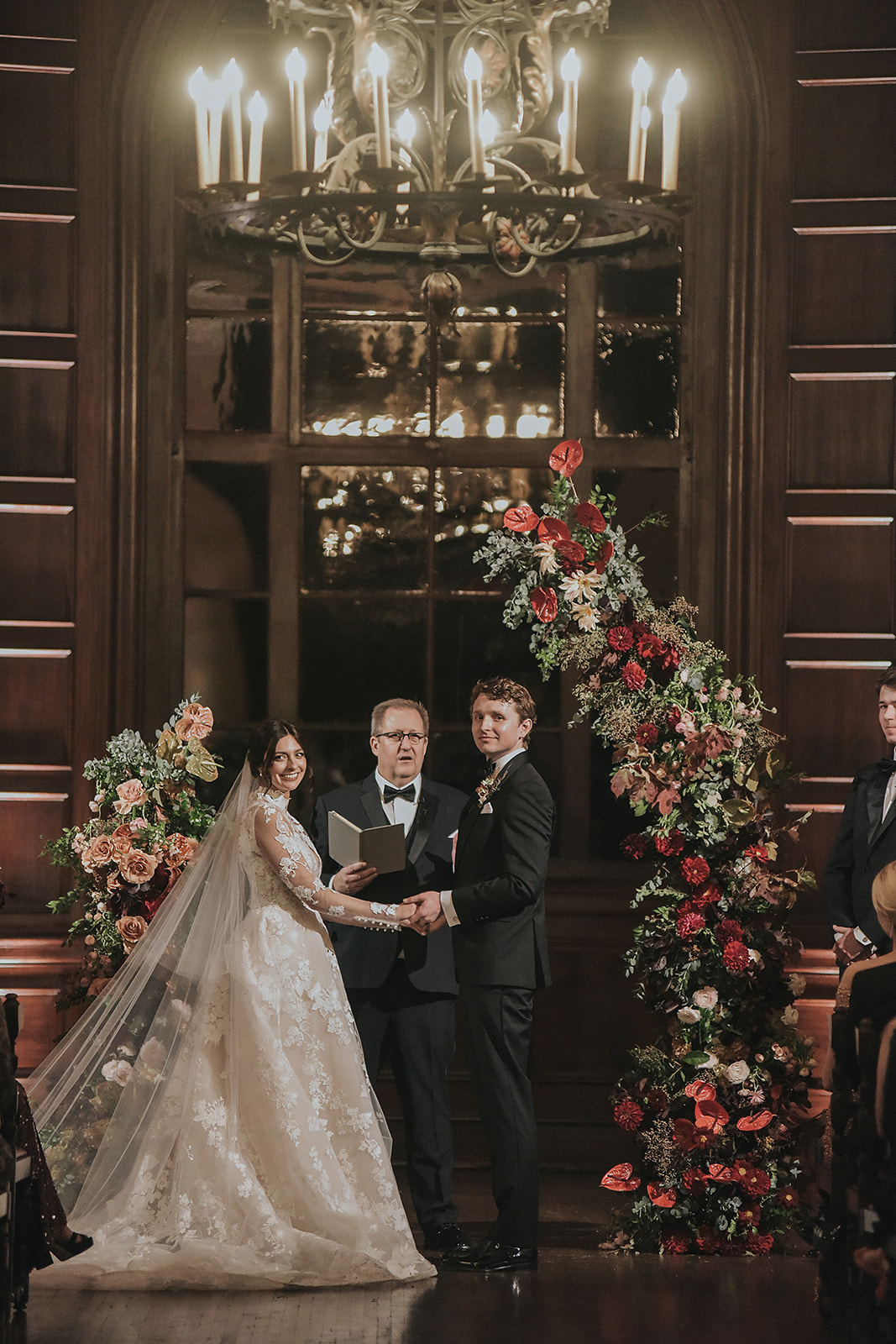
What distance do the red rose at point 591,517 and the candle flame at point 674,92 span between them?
124 cm

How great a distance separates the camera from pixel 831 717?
5.70 metres

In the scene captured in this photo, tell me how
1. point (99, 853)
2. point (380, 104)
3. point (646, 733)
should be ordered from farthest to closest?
point (99, 853), point (646, 733), point (380, 104)

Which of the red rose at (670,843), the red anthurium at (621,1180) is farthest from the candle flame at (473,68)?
the red anthurium at (621,1180)

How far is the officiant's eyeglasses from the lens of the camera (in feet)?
15.2

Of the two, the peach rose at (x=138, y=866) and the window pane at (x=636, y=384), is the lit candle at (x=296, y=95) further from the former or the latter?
the window pane at (x=636, y=384)

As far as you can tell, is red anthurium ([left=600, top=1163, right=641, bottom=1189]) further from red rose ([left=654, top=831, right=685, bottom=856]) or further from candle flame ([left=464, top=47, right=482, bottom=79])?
candle flame ([left=464, top=47, right=482, bottom=79])

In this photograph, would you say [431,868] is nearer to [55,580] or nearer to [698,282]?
[55,580]

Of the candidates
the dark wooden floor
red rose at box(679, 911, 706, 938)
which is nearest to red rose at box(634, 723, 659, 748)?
red rose at box(679, 911, 706, 938)

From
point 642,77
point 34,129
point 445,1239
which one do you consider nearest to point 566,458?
point 642,77

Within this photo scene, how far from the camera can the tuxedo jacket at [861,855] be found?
15.5 feet

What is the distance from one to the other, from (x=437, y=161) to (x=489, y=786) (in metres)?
1.78

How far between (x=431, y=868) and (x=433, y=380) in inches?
89.1

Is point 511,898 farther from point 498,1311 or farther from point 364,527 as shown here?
point 364,527

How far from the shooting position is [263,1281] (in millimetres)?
3824
